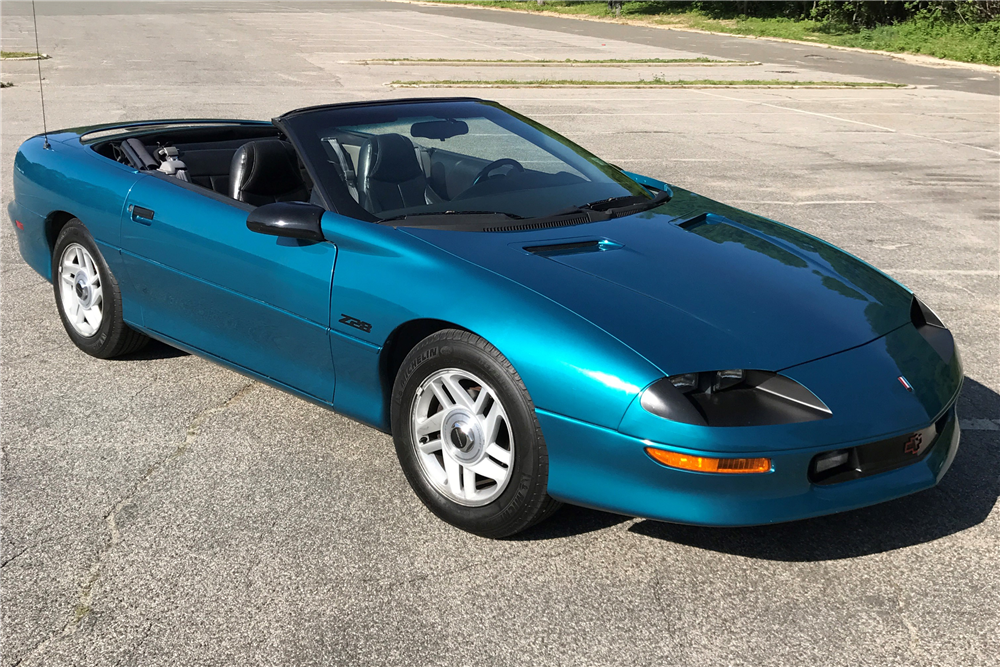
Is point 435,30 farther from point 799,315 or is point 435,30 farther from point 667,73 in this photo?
point 799,315

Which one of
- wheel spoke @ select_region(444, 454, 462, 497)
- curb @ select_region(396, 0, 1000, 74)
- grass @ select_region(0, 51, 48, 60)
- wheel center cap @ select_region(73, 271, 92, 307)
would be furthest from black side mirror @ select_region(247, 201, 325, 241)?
curb @ select_region(396, 0, 1000, 74)

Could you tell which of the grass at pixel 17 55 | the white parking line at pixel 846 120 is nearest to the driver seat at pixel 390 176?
the white parking line at pixel 846 120

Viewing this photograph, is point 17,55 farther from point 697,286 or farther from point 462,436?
point 697,286

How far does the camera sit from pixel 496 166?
14.4 ft

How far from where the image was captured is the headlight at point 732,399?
2947 millimetres

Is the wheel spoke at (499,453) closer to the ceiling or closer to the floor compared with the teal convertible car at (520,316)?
closer to the floor

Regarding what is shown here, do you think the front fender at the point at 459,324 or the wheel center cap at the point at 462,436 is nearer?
the front fender at the point at 459,324

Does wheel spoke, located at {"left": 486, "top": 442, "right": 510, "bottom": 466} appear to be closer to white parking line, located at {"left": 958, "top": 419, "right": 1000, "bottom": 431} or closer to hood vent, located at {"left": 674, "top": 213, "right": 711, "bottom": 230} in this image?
hood vent, located at {"left": 674, "top": 213, "right": 711, "bottom": 230}

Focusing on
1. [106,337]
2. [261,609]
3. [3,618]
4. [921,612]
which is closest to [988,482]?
[921,612]

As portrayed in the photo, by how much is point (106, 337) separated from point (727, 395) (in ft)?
10.7

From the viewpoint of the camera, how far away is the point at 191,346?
175 inches

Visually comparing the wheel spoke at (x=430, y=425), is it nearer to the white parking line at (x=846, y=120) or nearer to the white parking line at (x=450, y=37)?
the white parking line at (x=846, y=120)

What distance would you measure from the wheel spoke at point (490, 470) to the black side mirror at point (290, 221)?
A: 1086mm

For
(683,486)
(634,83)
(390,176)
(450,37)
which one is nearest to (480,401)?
(683,486)
